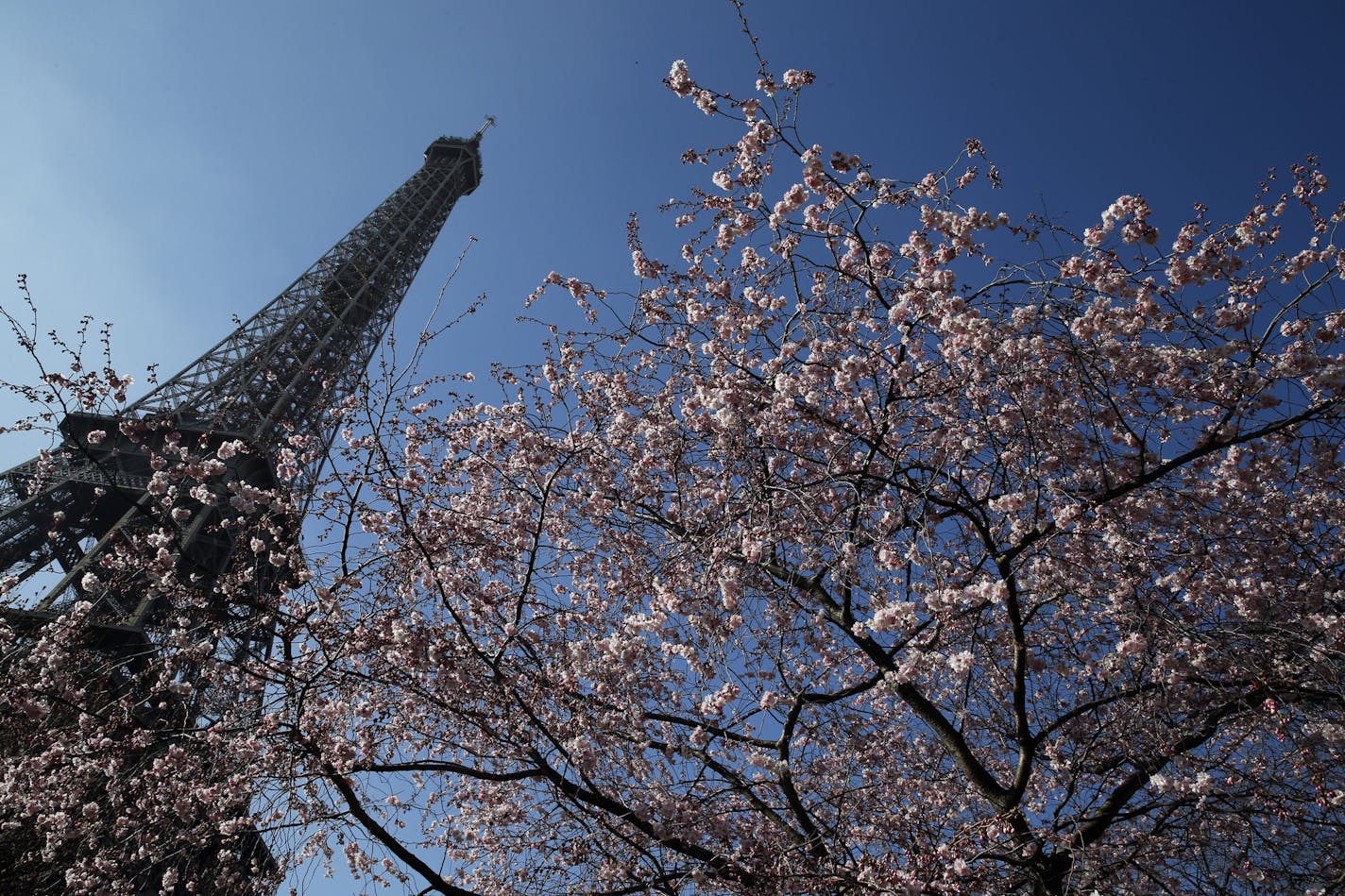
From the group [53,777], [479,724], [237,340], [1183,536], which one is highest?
[237,340]

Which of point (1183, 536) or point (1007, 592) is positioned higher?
point (1183, 536)

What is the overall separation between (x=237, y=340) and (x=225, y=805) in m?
27.4

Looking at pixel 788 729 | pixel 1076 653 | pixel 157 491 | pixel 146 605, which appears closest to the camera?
pixel 788 729

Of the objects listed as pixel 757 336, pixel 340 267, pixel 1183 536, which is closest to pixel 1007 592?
pixel 1183 536

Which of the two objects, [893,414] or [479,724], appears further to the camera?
[893,414]

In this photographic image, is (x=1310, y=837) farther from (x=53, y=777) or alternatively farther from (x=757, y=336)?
(x=53, y=777)

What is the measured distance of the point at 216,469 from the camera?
7.19 m

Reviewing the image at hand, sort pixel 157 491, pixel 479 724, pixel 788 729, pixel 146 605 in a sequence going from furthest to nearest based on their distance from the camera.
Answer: pixel 146 605
pixel 157 491
pixel 788 729
pixel 479 724

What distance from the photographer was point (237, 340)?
29.2 meters

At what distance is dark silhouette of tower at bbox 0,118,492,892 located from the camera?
22.3ft

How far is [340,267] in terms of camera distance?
34656 millimetres

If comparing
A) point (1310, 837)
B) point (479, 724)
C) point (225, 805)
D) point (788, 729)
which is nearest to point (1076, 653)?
point (1310, 837)

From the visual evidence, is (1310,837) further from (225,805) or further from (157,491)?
(157,491)

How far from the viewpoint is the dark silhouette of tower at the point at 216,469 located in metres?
6.79
